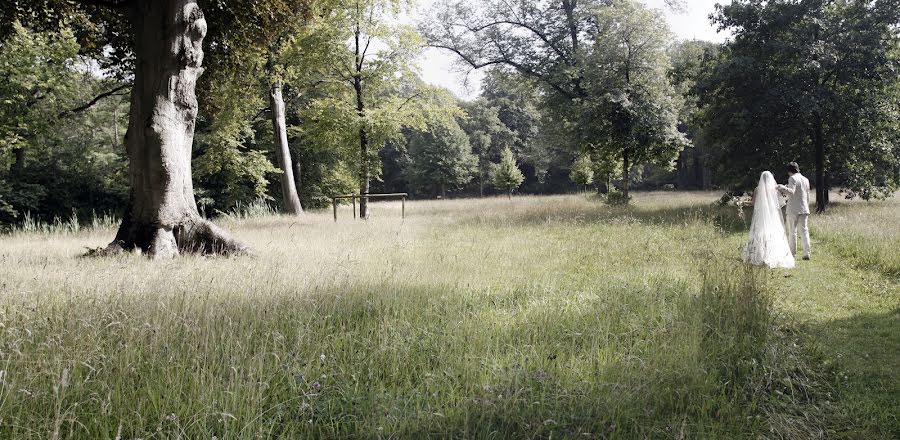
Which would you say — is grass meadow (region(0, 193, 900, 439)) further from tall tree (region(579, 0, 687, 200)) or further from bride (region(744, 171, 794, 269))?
tall tree (region(579, 0, 687, 200))

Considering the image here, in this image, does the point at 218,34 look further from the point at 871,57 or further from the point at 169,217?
the point at 871,57

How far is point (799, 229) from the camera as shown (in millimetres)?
10836

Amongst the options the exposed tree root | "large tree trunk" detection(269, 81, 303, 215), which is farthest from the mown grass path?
"large tree trunk" detection(269, 81, 303, 215)

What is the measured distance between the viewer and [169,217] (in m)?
9.10

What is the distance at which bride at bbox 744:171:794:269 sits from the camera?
9594 millimetres

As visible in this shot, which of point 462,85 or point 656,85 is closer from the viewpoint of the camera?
point 656,85

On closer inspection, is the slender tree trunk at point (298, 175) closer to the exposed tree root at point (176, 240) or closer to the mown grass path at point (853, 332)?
the exposed tree root at point (176, 240)

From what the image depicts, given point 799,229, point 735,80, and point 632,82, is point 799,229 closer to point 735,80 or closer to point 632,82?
point 735,80

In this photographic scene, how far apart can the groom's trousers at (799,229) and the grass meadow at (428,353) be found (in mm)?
2844

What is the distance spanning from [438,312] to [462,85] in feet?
74.0

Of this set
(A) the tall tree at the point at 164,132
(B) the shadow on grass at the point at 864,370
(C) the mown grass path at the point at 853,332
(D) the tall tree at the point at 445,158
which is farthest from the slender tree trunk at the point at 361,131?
(D) the tall tree at the point at 445,158

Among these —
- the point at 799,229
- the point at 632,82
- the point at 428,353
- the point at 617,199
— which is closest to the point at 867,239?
the point at 799,229

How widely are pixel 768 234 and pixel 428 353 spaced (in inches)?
328

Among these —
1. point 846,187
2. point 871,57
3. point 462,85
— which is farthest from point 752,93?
point 462,85
